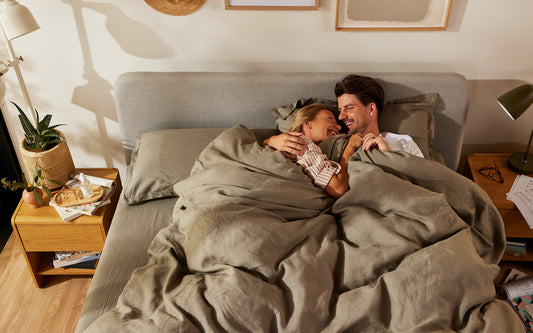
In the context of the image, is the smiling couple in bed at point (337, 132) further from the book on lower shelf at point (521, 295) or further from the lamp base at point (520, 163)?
the book on lower shelf at point (521, 295)

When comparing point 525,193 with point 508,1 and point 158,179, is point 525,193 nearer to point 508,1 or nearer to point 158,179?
point 508,1

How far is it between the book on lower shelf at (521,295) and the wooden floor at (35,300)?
2061 millimetres

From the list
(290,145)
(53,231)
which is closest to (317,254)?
(290,145)

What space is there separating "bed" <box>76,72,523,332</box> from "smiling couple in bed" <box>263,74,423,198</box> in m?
0.08

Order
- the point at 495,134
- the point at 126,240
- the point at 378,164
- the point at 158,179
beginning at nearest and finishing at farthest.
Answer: the point at 378,164
the point at 126,240
the point at 158,179
the point at 495,134

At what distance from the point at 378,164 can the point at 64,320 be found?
1643mm

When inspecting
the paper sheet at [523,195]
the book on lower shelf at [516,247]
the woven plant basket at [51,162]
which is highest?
the woven plant basket at [51,162]

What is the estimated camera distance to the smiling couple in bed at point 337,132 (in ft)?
5.99

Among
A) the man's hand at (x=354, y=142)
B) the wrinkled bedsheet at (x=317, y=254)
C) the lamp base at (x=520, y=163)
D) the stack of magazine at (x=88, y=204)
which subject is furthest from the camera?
the lamp base at (x=520, y=163)

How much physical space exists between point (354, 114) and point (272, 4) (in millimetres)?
683

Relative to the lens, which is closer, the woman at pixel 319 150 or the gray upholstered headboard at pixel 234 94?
the woman at pixel 319 150

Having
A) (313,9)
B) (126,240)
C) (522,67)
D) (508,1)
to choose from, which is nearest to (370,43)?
(313,9)

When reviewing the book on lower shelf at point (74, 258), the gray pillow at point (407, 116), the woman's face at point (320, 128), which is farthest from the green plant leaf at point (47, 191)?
the woman's face at point (320, 128)

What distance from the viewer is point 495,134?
2.56 m
